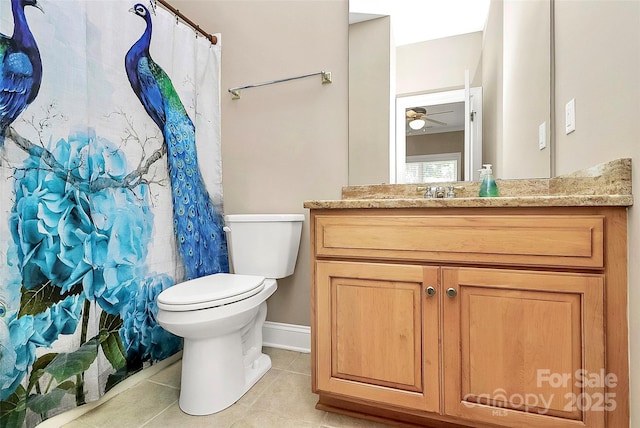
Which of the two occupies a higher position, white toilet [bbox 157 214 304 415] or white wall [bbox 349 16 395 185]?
white wall [bbox 349 16 395 185]

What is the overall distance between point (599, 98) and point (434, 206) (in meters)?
A: 0.59

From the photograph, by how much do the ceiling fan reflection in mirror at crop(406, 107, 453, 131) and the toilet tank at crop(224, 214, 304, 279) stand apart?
0.79 metres

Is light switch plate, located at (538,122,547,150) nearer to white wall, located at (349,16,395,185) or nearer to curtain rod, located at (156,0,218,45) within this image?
white wall, located at (349,16,395,185)

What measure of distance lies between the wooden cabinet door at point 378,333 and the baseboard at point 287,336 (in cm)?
65

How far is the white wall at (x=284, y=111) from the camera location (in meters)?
1.78

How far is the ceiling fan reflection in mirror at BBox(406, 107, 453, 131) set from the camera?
1627mm

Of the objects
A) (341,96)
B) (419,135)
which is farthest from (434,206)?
(341,96)

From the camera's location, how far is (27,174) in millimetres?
1090

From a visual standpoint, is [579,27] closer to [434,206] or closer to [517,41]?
[517,41]

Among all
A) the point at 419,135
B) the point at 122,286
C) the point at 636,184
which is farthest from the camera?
the point at 419,135

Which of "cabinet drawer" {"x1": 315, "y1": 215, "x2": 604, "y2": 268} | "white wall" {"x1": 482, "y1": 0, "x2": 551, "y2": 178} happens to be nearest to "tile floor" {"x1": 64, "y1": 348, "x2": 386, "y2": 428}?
"cabinet drawer" {"x1": 315, "y1": 215, "x2": 604, "y2": 268}

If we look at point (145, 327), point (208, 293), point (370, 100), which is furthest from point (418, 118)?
point (145, 327)

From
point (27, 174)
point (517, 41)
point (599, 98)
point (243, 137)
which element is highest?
point (517, 41)

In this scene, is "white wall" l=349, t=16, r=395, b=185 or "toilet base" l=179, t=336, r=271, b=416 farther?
"white wall" l=349, t=16, r=395, b=185
